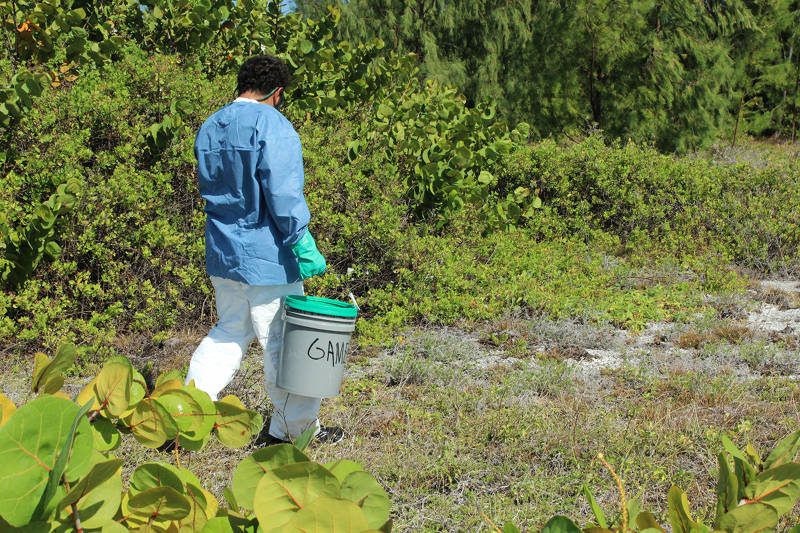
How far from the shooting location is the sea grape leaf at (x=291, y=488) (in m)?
0.77

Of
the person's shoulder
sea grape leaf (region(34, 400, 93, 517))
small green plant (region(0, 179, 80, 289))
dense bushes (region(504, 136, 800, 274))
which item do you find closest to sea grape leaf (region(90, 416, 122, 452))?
sea grape leaf (region(34, 400, 93, 517))

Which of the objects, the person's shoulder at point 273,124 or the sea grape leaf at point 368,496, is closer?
→ the sea grape leaf at point 368,496

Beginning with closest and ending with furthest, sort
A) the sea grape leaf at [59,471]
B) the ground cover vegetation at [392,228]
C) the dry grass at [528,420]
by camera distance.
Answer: the sea grape leaf at [59,471]
the dry grass at [528,420]
the ground cover vegetation at [392,228]

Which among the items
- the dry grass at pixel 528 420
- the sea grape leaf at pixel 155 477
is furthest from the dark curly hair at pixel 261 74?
the sea grape leaf at pixel 155 477

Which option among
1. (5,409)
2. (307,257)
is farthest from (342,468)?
(307,257)

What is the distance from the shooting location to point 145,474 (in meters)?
0.85

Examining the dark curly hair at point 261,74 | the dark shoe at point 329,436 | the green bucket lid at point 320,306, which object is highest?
the dark curly hair at point 261,74

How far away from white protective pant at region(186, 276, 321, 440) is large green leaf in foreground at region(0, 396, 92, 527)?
2411mm

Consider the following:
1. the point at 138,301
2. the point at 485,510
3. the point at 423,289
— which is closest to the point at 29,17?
the point at 138,301

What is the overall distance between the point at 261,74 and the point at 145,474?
2.54m

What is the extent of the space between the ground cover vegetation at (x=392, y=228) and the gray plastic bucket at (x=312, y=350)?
0.33m

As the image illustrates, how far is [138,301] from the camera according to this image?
4.56 meters

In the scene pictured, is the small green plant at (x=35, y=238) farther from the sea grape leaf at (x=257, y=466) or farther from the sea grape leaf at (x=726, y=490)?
the sea grape leaf at (x=726, y=490)

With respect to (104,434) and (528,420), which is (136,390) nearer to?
(104,434)
